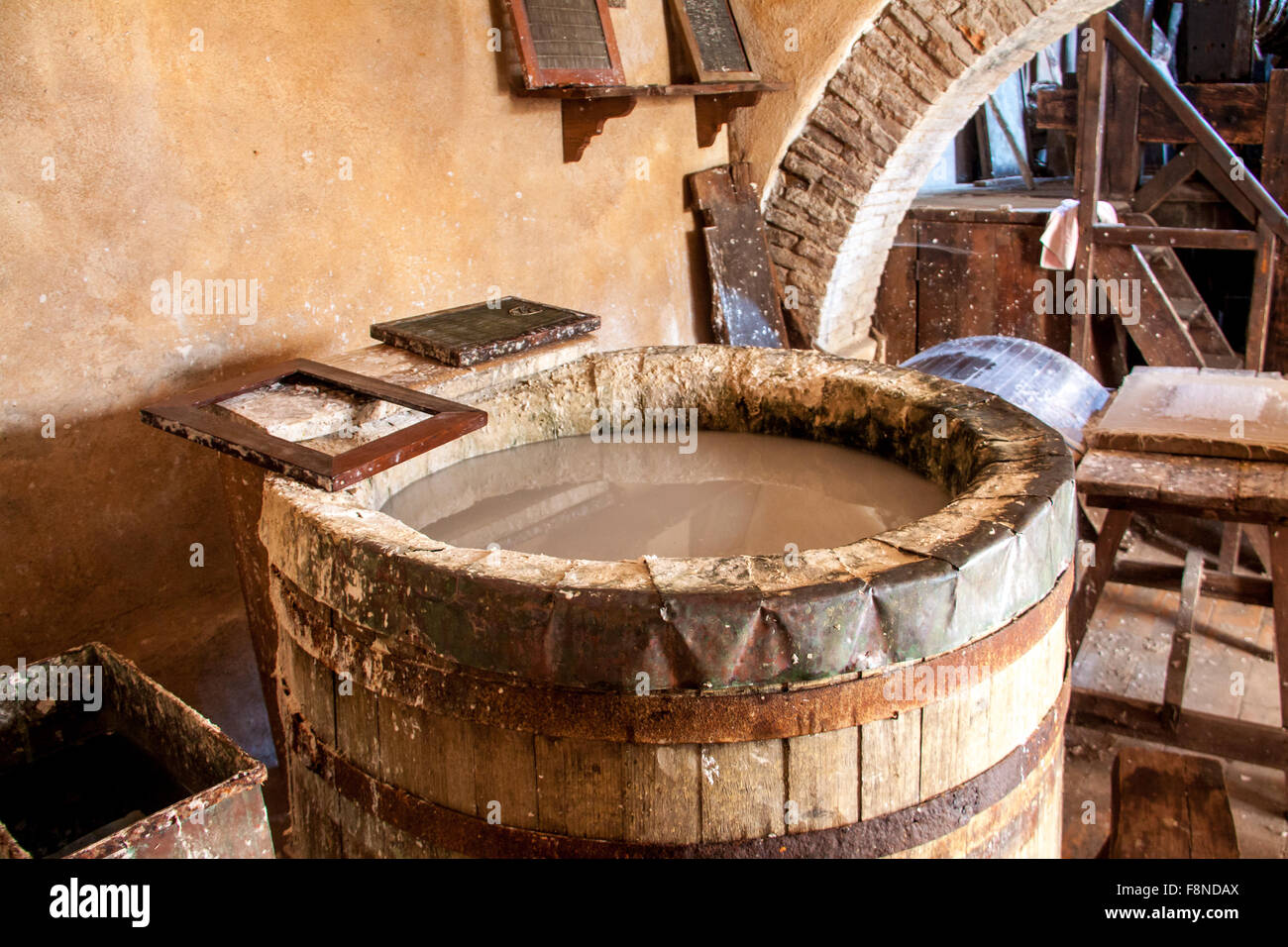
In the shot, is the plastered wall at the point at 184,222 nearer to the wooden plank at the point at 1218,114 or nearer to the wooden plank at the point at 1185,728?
the wooden plank at the point at 1185,728

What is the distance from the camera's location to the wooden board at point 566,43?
366 centimetres

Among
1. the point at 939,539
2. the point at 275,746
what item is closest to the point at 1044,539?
the point at 939,539

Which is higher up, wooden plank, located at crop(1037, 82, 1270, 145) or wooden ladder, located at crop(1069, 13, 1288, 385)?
wooden plank, located at crop(1037, 82, 1270, 145)

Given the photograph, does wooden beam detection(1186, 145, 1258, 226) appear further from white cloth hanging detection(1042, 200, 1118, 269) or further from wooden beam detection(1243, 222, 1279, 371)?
white cloth hanging detection(1042, 200, 1118, 269)

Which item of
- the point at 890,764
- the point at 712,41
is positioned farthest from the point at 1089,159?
the point at 890,764

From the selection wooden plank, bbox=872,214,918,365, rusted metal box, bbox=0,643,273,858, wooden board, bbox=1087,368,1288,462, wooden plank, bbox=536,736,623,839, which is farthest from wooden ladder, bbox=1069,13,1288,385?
rusted metal box, bbox=0,643,273,858

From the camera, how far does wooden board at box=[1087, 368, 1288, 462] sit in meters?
3.37

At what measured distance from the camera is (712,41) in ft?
14.8

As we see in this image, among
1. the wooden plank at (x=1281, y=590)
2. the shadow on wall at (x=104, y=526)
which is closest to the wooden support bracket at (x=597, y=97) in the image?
the shadow on wall at (x=104, y=526)

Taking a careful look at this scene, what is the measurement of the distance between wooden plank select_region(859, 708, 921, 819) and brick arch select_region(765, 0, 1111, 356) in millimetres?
3793

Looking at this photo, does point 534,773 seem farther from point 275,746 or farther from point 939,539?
point 275,746

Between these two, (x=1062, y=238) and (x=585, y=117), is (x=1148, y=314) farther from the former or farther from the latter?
(x=585, y=117)

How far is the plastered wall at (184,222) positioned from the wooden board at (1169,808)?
2.49m
